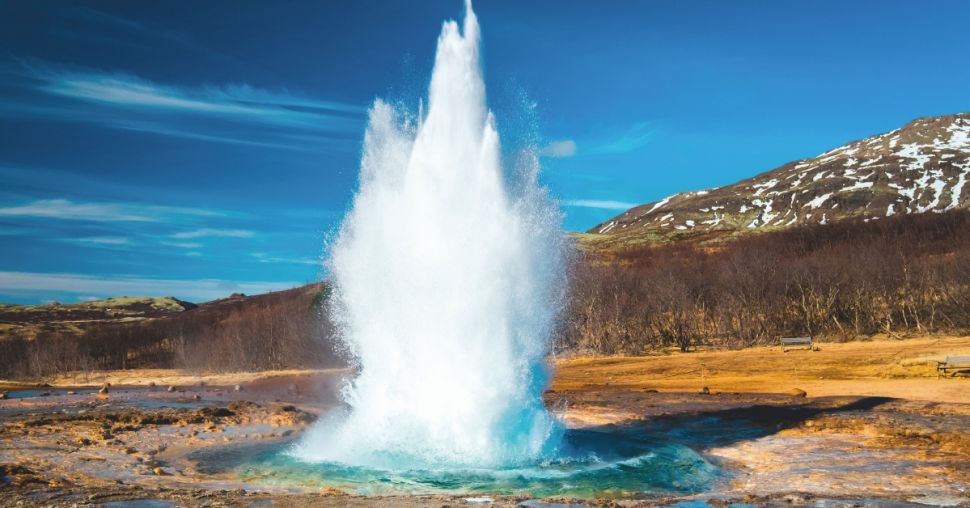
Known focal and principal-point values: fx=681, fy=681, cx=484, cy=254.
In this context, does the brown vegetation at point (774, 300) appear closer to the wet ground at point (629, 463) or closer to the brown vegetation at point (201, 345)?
the brown vegetation at point (201, 345)

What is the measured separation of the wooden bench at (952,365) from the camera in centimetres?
3706

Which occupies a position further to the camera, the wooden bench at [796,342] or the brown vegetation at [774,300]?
the brown vegetation at [774,300]

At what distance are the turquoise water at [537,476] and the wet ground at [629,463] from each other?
12 cm

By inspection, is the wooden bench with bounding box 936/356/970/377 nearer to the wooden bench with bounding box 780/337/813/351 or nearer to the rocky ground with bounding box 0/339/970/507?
the rocky ground with bounding box 0/339/970/507

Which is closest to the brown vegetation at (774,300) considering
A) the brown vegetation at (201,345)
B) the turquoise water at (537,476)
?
the brown vegetation at (201,345)

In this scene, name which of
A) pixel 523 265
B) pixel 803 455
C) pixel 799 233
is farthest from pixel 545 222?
pixel 799 233

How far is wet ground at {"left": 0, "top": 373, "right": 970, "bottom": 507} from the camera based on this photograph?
47.6 feet

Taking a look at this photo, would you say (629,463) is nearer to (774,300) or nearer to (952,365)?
(952,365)

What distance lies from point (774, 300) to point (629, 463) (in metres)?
60.5

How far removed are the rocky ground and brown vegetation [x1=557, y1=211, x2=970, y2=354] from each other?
26.7 m

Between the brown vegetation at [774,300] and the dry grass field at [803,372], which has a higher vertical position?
the brown vegetation at [774,300]

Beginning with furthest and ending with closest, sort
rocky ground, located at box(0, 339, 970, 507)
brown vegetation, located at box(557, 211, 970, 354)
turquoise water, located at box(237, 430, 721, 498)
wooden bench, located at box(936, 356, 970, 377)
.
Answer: brown vegetation, located at box(557, 211, 970, 354)
wooden bench, located at box(936, 356, 970, 377)
turquoise water, located at box(237, 430, 721, 498)
rocky ground, located at box(0, 339, 970, 507)

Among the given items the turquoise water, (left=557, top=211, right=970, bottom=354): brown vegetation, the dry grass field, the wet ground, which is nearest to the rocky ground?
the wet ground

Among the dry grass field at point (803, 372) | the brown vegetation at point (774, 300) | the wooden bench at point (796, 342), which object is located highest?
the brown vegetation at point (774, 300)
